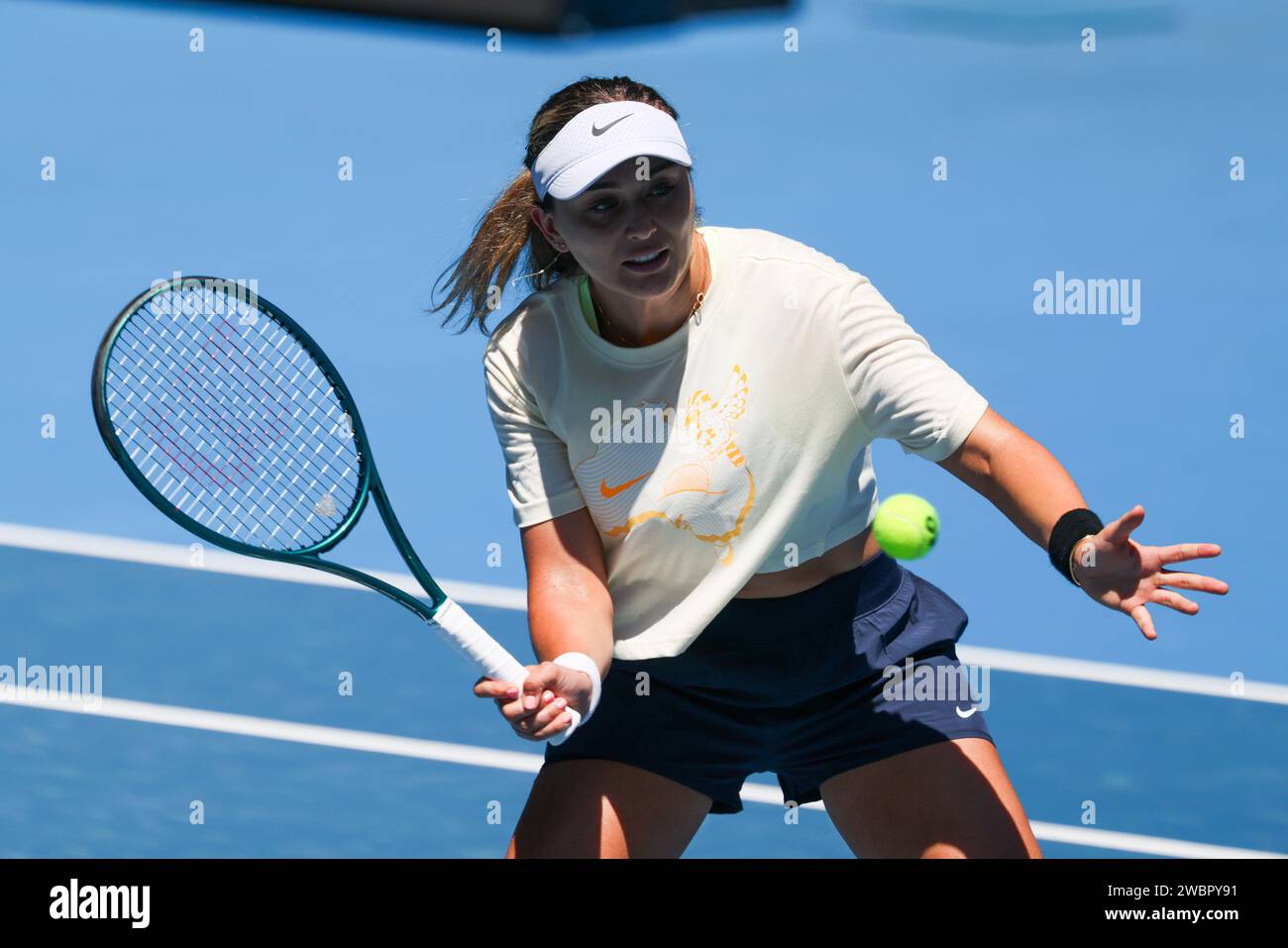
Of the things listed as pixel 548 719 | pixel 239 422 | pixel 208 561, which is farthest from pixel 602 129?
pixel 208 561

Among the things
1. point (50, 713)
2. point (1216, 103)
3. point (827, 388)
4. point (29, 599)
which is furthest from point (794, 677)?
point (1216, 103)

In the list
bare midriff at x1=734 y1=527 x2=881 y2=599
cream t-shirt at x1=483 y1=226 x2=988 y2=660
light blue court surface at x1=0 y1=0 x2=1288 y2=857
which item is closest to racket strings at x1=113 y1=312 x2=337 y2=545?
light blue court surface at x1=0 y1=0 x2=1288 y2=857

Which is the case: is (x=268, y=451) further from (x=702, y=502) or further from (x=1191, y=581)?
(x=1191, y=581)

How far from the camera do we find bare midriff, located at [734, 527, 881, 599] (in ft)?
12.0

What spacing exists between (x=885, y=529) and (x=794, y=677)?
0.35 m

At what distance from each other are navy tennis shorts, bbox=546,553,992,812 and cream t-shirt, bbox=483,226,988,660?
0.33 feet

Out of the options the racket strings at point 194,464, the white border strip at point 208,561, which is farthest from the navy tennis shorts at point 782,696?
the white border strip at point 208,561

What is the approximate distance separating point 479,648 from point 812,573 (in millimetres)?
701

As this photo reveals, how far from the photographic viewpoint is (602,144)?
3.33 m

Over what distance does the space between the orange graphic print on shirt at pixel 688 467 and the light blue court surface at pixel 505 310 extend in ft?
1.95

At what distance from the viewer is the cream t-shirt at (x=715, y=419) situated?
346 centimetres

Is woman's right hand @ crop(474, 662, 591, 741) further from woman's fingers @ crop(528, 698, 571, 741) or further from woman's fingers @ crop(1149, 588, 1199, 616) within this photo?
woman's fingers @ crop(1149, 588, 1199, 616)

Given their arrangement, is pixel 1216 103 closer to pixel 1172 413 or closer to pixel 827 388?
pixel 1172 413

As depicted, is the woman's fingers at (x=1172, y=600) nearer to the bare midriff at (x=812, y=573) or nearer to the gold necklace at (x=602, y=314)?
the bare midriff at (x=812, y=573)
